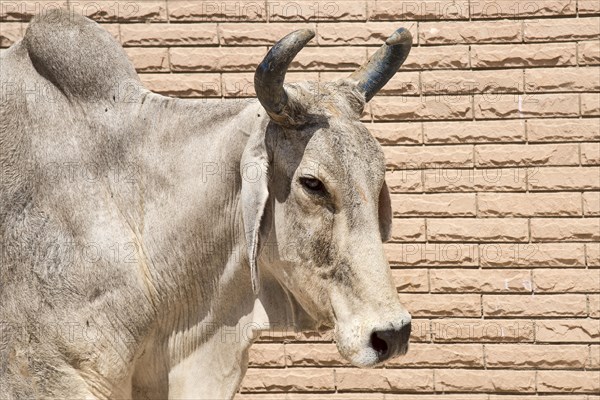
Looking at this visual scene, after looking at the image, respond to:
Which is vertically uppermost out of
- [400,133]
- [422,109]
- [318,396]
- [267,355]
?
[422,109]

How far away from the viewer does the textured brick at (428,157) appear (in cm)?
565

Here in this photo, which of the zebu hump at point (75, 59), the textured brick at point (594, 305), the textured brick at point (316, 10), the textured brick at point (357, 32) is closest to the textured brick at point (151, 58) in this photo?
the textured brick at point (316, 10)

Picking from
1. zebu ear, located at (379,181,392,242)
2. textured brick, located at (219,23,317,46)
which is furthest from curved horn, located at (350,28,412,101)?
textured brick, located at (219,23,317,46)

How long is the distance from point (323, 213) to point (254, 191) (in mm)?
248

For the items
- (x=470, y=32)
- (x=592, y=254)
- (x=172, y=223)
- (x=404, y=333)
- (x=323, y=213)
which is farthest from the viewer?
(x=470, y=32)

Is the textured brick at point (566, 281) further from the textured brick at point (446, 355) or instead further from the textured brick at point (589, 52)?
the textured brick at point (589, 52)

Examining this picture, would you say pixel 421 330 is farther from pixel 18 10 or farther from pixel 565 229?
pixel 18 10

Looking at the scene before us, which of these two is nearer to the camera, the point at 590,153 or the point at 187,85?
the point at 590,153

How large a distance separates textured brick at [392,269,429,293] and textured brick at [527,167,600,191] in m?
0.74

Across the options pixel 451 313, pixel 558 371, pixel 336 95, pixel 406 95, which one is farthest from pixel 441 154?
pixel 336 95

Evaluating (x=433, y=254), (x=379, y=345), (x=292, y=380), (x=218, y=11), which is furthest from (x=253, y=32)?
(x=379, y=345)

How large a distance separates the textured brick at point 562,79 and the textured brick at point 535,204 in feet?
1.87

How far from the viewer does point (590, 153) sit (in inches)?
220

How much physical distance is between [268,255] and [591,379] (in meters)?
2.66
